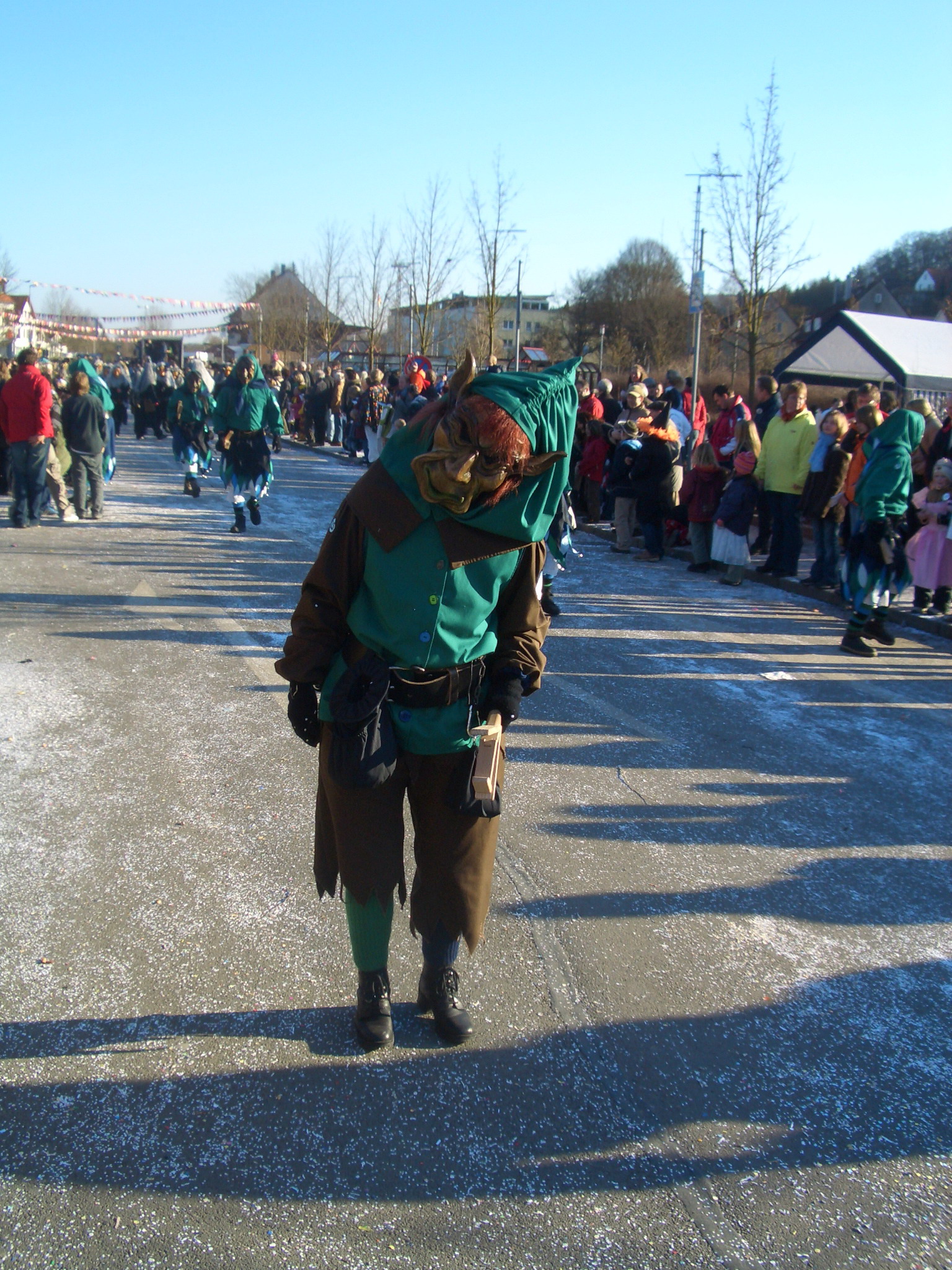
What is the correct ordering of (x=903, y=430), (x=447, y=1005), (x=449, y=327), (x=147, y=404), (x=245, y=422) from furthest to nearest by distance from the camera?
(x=449, y=327)
(x=147, y=404)
(x=245, y=422)
(x=903, y=430)
(x=447, y=1005)

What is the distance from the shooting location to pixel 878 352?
1541 centimetres

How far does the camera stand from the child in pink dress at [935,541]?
8.66 meters

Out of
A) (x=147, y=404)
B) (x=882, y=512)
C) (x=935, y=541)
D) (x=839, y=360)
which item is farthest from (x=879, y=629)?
(x=147, y=404)

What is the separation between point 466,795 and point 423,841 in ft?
0.86

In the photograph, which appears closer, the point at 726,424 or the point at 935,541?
the point at 935,541

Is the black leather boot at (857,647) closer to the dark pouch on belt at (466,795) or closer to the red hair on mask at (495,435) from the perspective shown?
the dark pouch on belt at (466,795)

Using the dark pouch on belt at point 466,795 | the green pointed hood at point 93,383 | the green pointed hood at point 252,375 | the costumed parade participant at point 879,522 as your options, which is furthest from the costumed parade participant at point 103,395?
the dark pouch on belt at point 466,795

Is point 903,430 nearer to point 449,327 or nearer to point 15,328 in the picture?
point 15,328

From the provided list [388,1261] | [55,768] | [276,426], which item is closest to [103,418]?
[276,426]

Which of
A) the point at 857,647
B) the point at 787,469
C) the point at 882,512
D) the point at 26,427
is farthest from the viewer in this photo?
the point at 26,427

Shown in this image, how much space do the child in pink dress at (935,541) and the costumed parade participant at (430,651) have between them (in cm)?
701

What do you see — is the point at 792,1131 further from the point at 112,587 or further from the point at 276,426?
the point at 276,426

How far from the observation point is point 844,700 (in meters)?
6.61

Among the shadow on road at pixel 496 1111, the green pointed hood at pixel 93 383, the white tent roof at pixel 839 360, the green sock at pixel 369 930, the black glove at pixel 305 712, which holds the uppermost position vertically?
the white tent roof at pixel 839 360
